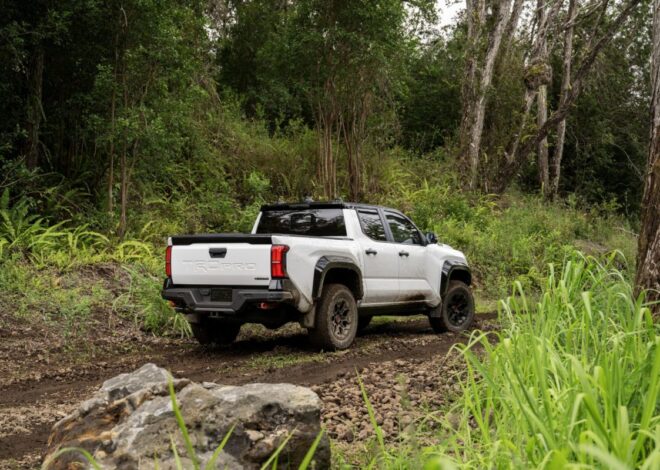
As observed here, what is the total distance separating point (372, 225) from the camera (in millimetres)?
9250

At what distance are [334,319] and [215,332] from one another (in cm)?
160

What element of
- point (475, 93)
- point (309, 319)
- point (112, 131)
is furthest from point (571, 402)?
point (475, 93)

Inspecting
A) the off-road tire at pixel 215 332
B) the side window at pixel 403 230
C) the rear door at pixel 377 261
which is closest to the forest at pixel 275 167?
the off-road tire at pixel 215 332

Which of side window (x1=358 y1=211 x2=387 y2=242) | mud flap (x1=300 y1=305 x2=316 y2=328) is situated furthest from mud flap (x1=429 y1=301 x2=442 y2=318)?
mud flap (x1=300 y1=305 x2=316 y2=328)

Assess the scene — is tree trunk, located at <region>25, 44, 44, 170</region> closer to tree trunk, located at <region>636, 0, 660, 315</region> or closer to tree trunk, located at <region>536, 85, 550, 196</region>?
tree trunk, located at <region>636, 0, 660, 315</region>

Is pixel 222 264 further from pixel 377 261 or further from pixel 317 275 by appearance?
pixel 377 261

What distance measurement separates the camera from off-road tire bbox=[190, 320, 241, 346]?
853 cm

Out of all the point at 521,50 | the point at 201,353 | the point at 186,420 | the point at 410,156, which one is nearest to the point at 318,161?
the point at 410,156

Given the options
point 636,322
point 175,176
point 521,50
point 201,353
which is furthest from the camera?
point 521,50

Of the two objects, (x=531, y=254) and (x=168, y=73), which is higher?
(x=168, y=73)

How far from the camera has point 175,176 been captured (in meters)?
16.0

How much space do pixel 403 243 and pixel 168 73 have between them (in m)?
6.15

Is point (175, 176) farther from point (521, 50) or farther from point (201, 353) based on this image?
point (521, 50)

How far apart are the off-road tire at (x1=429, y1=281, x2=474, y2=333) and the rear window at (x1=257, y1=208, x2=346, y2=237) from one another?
7.46ft
